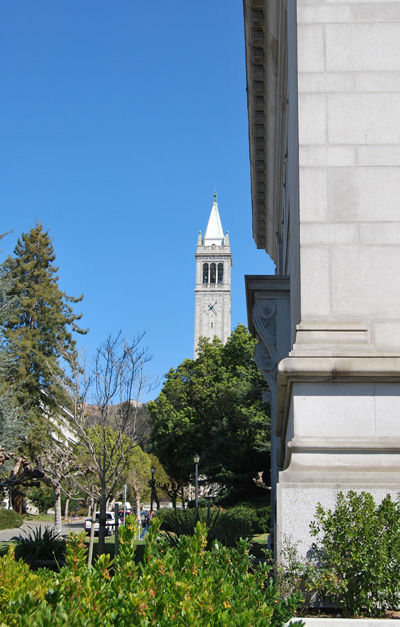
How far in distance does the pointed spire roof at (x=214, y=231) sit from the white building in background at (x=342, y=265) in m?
149

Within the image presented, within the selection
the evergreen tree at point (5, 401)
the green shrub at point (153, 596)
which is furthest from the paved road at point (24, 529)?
the green shrub at point (153, 596)

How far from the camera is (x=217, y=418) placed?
52.3 metres

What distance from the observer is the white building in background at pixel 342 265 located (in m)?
7.07

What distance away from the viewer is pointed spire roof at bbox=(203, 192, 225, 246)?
519ft

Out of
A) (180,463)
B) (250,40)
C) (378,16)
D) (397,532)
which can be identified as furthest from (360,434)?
(180,463)

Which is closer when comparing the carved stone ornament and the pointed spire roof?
the carved stone ornament

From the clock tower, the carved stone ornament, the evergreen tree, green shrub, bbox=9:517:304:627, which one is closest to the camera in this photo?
green shrub, bbox=9:517:304:627

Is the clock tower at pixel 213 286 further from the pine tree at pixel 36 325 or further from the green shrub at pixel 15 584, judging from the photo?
the green shrub at pixel 15 584

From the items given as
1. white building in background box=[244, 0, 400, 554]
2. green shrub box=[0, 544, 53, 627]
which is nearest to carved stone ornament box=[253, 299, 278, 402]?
white building in background box=[244, 0, 400, 554]

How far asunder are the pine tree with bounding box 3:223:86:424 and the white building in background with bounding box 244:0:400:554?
36.0m

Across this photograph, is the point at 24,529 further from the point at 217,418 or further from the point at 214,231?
the point at 214,231

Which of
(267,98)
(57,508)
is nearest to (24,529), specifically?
(57,508)

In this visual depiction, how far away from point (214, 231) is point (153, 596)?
519 feet

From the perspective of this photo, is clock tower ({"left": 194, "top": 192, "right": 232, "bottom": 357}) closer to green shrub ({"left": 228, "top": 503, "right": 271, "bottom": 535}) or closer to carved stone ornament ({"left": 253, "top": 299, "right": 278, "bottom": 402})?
green shrub ({"left": 228, "top": 503, "right": 271, "bottom": 535})
